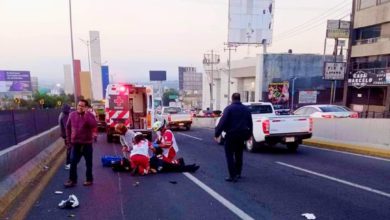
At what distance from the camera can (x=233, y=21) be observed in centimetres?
4631

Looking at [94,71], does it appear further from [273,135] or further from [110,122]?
[273,135]

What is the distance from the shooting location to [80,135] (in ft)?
24.5

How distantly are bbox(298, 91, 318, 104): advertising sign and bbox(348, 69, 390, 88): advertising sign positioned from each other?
737 centimetres

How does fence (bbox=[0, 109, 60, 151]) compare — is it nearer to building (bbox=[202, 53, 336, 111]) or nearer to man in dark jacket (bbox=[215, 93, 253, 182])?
man in dark jacket (bbox=[215, 93, 253, 182])

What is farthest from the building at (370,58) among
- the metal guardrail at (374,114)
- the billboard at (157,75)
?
the billboard at (157,75)

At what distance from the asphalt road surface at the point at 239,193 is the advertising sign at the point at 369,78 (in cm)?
2754

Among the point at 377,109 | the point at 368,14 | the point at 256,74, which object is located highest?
the point at 368,14

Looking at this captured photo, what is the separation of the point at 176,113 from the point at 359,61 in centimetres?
2399

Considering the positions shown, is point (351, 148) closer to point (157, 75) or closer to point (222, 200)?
point (222, 200)

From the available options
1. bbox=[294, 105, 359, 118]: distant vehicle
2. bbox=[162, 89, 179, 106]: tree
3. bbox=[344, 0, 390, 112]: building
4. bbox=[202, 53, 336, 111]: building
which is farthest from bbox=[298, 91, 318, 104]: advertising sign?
bbox=[162, 89, 179, 106]: tree

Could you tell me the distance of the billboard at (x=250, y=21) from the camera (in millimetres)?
45875

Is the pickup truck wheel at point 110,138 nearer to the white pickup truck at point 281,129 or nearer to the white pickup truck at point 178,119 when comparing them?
the white pickup truck at point 281,129

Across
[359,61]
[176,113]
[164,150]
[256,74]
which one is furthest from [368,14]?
[164,150]

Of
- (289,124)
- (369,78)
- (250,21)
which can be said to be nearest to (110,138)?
(289,124)
